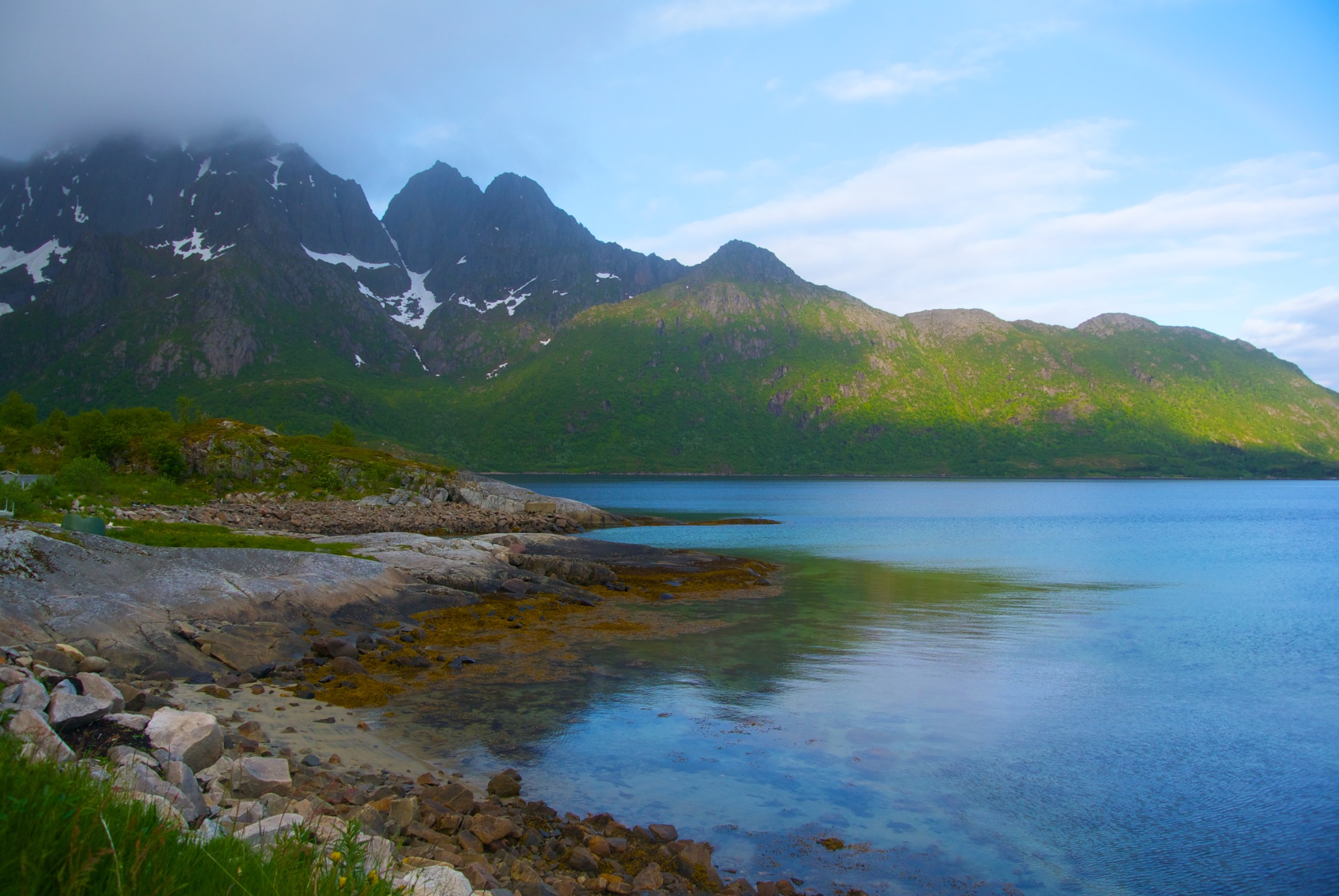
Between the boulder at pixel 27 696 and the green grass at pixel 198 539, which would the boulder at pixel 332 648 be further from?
the boulder at pixel 27 696

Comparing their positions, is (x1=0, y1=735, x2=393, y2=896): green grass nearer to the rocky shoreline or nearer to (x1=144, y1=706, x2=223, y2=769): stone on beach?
the rocky shoreline

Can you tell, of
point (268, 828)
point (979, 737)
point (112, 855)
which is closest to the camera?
point (112, 855)

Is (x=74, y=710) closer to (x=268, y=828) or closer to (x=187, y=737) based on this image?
(x=187, y=737)

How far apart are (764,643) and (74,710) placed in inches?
835

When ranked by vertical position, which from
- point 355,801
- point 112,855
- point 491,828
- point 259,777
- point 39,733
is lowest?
point 491,828

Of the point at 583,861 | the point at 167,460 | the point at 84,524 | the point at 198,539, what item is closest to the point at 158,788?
the point at 583,861

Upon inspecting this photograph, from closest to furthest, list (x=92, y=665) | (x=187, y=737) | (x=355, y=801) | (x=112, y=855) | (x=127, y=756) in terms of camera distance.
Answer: (x=112, y=855)
(x=127, y=756)
(x=187, y=737)
(x=355, y=801)
(x=92, y=665)

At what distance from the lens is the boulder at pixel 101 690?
36.2 ft

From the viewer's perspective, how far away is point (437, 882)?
670cm

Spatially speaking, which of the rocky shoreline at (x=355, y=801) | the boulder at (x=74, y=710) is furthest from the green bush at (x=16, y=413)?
the boulder at (x=74, y=710)

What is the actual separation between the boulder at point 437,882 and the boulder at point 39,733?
3616 millimetres

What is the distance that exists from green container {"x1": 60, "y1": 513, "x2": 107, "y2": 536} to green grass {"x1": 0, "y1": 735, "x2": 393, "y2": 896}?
22950 mm

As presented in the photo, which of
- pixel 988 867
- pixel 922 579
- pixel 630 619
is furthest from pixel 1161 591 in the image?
pixel 988 867

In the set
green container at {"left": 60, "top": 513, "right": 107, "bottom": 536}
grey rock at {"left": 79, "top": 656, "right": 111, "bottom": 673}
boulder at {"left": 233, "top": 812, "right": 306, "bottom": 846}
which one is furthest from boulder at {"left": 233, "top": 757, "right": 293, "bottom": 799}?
green container at {"left": 60, "top": 513, "right": 107, "bottom": 536}
